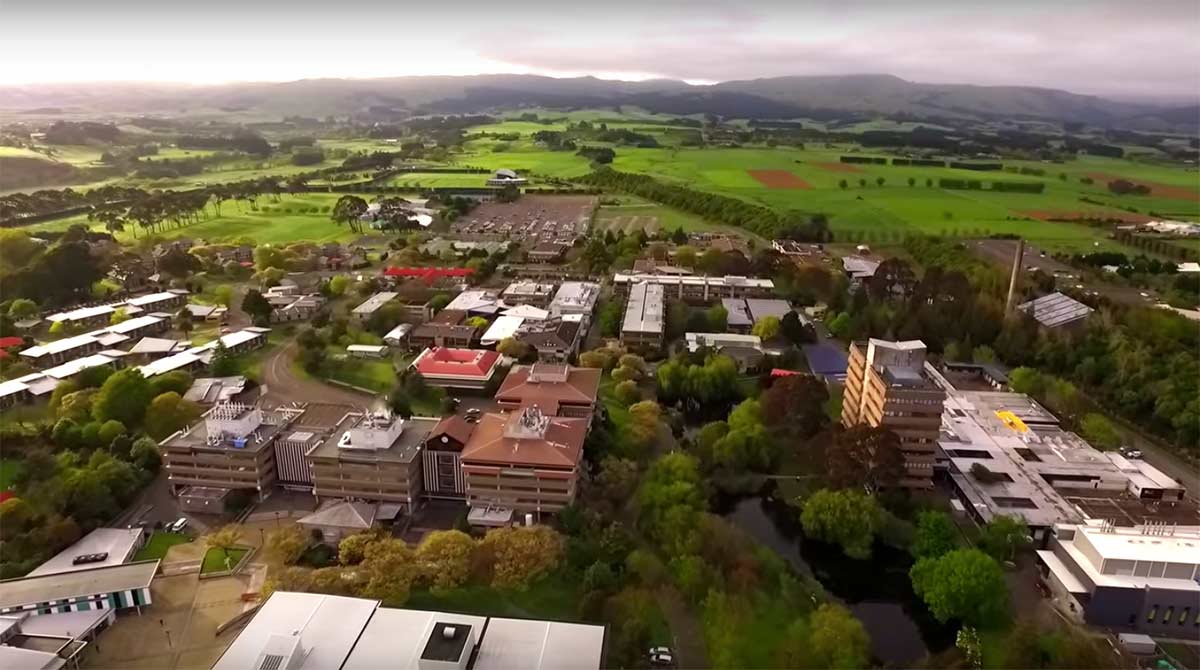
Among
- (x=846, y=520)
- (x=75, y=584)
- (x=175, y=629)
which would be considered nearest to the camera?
(x=175, y=629)

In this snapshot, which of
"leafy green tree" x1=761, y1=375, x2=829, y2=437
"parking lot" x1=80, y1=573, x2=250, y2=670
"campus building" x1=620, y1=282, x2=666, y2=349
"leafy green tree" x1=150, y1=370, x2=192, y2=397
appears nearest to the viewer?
"parking lot" x1=80, y1=573, x2=250, y2=670

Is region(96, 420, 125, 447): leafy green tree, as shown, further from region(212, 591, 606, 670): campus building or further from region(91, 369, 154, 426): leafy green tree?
region(212, 591, 606, 670): campus building

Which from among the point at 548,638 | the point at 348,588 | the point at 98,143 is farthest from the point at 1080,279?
the point at 98,143

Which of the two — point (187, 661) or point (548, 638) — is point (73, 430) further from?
point (548, 638)

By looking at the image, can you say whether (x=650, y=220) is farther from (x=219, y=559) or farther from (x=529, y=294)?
(x=219, y=559)

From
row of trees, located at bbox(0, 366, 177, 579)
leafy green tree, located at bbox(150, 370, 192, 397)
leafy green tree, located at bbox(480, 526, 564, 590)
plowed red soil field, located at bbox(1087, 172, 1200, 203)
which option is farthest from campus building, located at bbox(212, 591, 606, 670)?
plowed red soil field, located at bbox(1087, 172, 1200, 203)

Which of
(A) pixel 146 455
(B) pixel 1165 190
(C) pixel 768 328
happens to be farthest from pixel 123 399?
(B) pixel 1165 190
